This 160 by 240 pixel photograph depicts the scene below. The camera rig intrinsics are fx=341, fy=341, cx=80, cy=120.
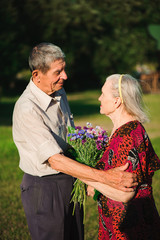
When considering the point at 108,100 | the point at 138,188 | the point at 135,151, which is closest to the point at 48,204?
the point at 138,188

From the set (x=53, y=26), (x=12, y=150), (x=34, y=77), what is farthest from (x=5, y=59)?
(x=34, y=77)

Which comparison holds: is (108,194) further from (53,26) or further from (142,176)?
(53,26)

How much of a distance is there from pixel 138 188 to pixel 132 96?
0.75 metres

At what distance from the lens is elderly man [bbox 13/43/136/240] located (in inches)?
105

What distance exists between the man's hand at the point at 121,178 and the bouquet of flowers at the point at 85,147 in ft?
1.17

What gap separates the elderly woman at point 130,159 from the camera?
2.70 metres

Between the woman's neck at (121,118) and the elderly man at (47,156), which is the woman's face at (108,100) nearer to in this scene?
the woman's neck at (121,118)

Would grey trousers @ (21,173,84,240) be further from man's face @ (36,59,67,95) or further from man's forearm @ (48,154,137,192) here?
man's face @ (36,59,67,95)

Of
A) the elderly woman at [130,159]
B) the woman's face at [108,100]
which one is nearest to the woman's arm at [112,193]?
the elderly woman at [130,159]

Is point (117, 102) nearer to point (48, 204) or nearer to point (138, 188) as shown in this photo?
point (138, 188)

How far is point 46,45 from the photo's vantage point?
114 inches

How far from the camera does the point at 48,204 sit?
3008 millimetres

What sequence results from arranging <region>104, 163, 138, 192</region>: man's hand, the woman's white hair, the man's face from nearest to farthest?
<region>104, 163, 138, 192</region>: man's hand → the woman's white hair → the man's face

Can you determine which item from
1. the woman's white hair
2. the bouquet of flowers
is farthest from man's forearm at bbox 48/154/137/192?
the woman's white hair
